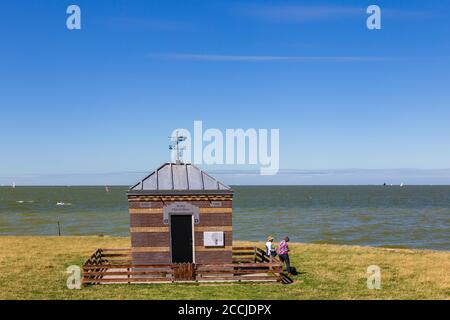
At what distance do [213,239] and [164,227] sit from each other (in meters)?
2.24

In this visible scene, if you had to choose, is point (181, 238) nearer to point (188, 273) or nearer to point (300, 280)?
point (188, 273)

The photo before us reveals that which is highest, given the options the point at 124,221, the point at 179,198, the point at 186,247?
the point at 179,198

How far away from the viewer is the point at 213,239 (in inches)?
768

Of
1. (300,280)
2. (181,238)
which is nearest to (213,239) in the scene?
(181,238)

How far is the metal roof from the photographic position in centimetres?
1934

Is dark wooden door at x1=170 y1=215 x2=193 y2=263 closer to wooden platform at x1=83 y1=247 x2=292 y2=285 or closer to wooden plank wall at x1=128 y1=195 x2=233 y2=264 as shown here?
wooden plank wall at x1=128 y1=195 x2=233 y2=264

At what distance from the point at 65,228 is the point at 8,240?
86.2 ft

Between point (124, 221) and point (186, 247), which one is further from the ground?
point (186, 247)

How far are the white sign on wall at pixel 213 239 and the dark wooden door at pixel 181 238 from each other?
0.73m

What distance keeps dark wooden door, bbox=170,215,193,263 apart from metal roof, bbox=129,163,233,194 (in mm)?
1299
